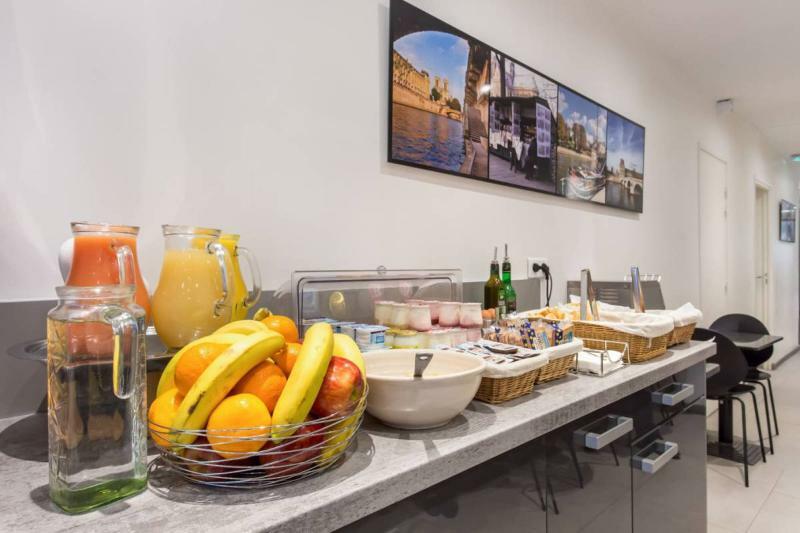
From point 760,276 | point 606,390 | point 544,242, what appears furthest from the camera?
point 760,276

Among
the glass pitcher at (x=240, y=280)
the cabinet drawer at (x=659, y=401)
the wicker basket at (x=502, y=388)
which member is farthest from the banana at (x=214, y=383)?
the cabinet drawer at (x=659, y=401)

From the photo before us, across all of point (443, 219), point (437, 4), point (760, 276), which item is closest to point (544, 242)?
point (443, 219)

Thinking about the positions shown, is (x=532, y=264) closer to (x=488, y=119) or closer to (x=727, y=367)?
(x=488, y=119)

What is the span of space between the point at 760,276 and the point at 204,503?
6.83 meters

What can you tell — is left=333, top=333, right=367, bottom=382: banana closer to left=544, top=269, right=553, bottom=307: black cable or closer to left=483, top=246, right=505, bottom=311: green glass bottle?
left=483, top=246, right=505, bottom=311: green glass bottle

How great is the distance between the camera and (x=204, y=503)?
1.87 ft

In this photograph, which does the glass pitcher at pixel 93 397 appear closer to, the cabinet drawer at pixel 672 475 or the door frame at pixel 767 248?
the cabinet drawer at pixel 672 475

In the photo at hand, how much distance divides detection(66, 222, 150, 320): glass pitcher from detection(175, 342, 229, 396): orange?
185mm

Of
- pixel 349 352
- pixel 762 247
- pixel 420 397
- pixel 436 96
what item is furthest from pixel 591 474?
pixel 762 247

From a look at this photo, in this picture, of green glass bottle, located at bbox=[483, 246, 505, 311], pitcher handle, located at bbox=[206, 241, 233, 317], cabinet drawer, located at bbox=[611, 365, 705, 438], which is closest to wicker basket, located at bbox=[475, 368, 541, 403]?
cabinet drawer, located at bbox=[611, 365, 705, 438]

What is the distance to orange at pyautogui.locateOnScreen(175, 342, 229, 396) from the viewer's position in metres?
0.65

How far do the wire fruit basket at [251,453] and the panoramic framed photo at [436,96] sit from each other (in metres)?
1.06

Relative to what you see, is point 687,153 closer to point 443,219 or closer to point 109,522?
point 443,219

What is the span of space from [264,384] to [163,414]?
0.45 ft
